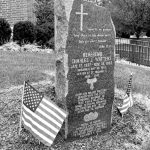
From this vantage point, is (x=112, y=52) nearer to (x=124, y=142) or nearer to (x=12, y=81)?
(x=124, y=142)

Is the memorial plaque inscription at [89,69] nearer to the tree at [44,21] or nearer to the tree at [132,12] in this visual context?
the tree at [44,21]

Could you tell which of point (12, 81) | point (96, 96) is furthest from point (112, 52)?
point (12, 81)

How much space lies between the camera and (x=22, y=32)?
1356 centimetres

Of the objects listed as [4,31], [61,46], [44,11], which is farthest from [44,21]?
[61,46]

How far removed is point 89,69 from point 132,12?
1507 cm

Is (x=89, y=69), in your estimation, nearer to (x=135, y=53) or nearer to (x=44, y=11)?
(x=135, y=53)

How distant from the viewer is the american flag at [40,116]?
12.6 ft

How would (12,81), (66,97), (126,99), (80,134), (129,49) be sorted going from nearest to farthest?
(66,97), (80,134), (126,99), (12,81), (129,49)

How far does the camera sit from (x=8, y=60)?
9336 mm

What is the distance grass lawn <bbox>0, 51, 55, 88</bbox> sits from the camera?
6793 mm

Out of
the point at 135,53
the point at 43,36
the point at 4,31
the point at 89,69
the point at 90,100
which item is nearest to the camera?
the point at 89,69

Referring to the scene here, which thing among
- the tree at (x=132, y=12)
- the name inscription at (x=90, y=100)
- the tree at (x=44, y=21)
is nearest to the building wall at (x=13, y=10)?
the tree at (x=44, y=21)

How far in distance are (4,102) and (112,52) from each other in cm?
224

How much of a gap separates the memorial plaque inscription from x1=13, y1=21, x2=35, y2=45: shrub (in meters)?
9.61
